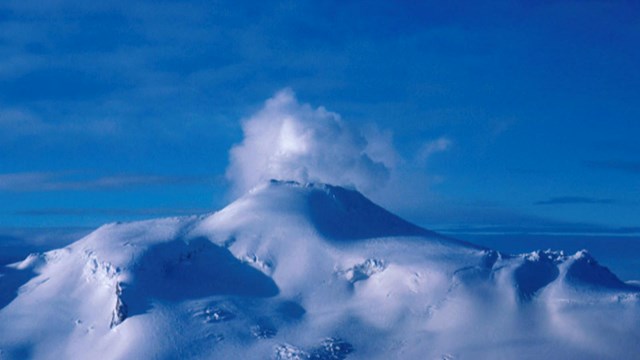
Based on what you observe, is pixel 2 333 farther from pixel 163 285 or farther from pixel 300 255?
pixel 300 255

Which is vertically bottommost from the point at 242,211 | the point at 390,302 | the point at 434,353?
the point at 434,353

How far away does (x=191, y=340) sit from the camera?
12512cm

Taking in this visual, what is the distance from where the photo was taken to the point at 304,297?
455ft

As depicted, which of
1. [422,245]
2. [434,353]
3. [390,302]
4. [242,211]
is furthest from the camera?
[242,211]

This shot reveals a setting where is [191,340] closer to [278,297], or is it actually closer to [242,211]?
[278,297]

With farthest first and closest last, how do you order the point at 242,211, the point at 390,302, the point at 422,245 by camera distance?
the point at 242,211 → the point at 422,245 → the point at 390,302

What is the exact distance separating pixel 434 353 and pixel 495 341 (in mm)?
9817

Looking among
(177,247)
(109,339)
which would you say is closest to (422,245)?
(177,247)

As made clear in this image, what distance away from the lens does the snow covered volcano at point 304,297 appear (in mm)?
122750

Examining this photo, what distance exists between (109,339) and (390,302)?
4620 cm

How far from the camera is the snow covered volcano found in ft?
403

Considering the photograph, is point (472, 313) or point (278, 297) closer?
point (472, 313)

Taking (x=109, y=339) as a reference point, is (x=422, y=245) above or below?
above

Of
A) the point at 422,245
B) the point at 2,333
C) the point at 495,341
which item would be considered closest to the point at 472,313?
the point at 495,341
